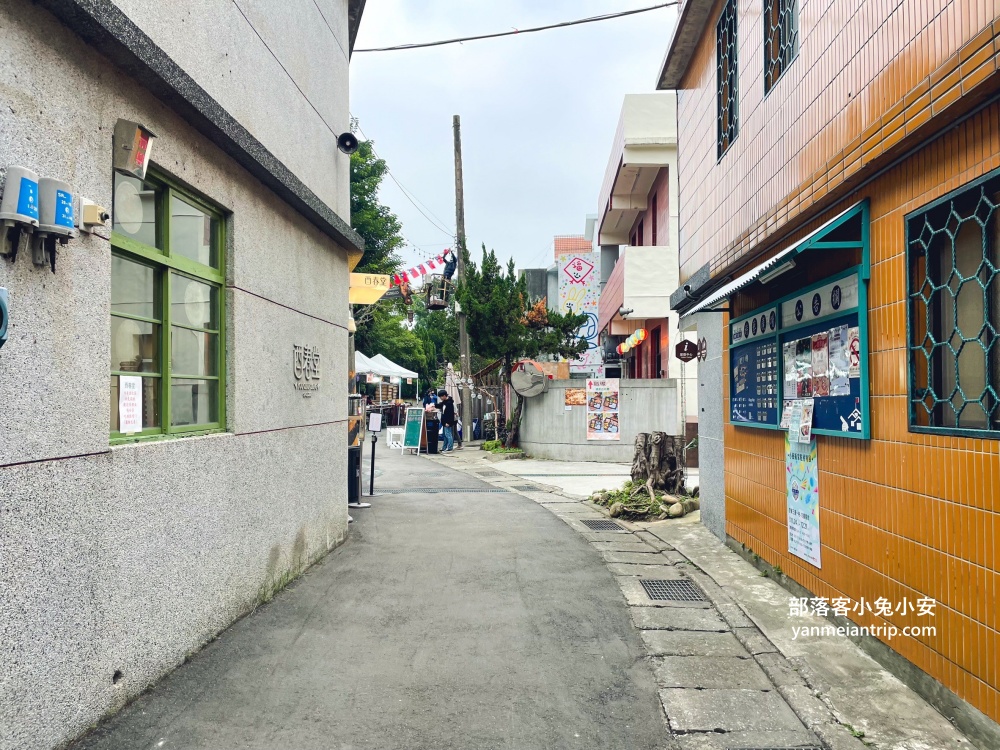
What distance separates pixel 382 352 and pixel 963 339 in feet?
130

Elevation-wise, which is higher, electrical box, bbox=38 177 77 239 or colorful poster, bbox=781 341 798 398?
electrical box, bbox=38 177 77 239

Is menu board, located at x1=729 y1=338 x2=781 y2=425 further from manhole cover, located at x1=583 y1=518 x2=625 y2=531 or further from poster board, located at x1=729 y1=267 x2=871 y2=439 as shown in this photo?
manhole cover, located at x1=583 y1=518 x2=625 y2=531

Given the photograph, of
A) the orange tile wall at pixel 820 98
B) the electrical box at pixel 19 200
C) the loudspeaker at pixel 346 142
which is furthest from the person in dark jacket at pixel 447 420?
the electrical box at pixel 19 200

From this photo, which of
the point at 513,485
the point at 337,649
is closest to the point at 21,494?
the point at 337,649

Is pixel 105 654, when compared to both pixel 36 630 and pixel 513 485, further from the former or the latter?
pixel 513 485

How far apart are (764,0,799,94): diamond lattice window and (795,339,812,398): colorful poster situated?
2.39 metres

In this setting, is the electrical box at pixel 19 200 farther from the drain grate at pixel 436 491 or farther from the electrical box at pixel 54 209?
the drain grate at pixel 436 491

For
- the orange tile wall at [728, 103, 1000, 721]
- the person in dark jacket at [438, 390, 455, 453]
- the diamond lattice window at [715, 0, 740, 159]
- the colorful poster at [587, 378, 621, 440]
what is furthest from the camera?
the person in dark jacket at [438, 390, 455, 453]

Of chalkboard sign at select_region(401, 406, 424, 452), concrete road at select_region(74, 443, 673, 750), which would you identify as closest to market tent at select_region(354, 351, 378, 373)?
chalkboard sign at select_region(401, 406, 424, 452)

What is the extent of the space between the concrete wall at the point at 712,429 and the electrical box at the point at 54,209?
6.75 metres

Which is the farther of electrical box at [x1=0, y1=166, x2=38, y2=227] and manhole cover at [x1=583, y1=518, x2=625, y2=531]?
manhole cover at [x1=583, y1=518, x2=625, y2=531]

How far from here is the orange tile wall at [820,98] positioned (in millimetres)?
3941

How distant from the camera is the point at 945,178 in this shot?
157 inches

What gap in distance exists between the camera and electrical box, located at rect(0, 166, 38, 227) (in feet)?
10.4
